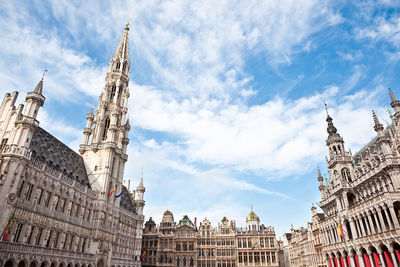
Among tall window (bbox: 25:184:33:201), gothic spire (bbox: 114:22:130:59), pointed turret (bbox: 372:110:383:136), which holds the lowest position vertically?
tall window (bbox: 25:184:33:201)

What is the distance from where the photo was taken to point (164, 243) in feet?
232

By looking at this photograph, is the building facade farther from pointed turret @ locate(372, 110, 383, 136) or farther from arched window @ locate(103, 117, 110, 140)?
pointed turret @ locate(372, 110, 383, 136)

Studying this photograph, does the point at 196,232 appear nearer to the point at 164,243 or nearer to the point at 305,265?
the point at 164,243

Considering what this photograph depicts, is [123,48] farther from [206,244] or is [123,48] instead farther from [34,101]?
[206,244]

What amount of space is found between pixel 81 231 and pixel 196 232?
37078 millimetres

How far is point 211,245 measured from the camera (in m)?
70.8

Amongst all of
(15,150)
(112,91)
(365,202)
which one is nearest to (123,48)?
(112,91)

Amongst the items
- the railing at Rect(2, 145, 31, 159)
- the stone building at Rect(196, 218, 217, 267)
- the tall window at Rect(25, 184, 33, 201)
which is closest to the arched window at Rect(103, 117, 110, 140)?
the tall window at Rect(25, 184, 33, 201)

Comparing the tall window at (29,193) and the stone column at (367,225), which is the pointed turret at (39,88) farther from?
the stone column at (367,225)

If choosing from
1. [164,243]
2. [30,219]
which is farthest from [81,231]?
[164,243]

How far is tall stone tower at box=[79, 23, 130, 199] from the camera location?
5116 centimetres

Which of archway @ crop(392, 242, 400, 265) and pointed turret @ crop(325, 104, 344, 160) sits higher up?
pointed turret @ crop(325, 104, 344, 160)

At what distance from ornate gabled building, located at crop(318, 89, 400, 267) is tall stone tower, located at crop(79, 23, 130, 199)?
40.5 m

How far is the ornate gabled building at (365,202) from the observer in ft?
107
